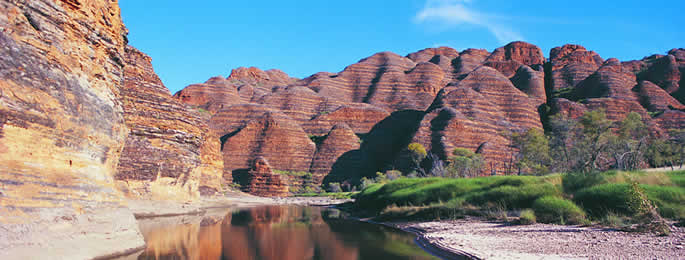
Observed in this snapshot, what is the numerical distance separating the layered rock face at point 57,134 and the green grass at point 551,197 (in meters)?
14.4

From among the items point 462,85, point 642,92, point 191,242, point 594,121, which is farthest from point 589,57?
point 191,242

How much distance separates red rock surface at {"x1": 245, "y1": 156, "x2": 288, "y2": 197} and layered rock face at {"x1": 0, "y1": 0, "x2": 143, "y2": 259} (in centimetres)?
5790

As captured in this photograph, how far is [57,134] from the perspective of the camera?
10078 mm

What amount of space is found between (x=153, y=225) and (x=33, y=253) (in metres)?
11.2

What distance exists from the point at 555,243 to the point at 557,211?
567 cm

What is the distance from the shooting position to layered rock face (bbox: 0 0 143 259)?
8.67 m

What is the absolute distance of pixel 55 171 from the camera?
32.1 feet

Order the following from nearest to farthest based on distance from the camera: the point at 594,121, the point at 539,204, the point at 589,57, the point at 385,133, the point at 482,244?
the point at 482,244
the point at 539,204
the point at 594,121
the point at 385,133
the point at 589,57

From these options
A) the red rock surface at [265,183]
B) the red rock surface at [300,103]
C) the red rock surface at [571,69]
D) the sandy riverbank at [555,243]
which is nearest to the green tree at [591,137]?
the sandy riverbank at [555,243]

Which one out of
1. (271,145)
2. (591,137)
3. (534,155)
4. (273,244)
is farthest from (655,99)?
(273,244)

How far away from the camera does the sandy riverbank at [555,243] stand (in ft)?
30.5

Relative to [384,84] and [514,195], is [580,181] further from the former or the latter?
[384,84]

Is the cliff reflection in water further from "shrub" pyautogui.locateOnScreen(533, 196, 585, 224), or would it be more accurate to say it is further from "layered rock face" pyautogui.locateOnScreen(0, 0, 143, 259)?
"shrub" pyautogui.locateOnScreen(533, 196, 585, 224)

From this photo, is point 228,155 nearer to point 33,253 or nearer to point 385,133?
point 385,133
